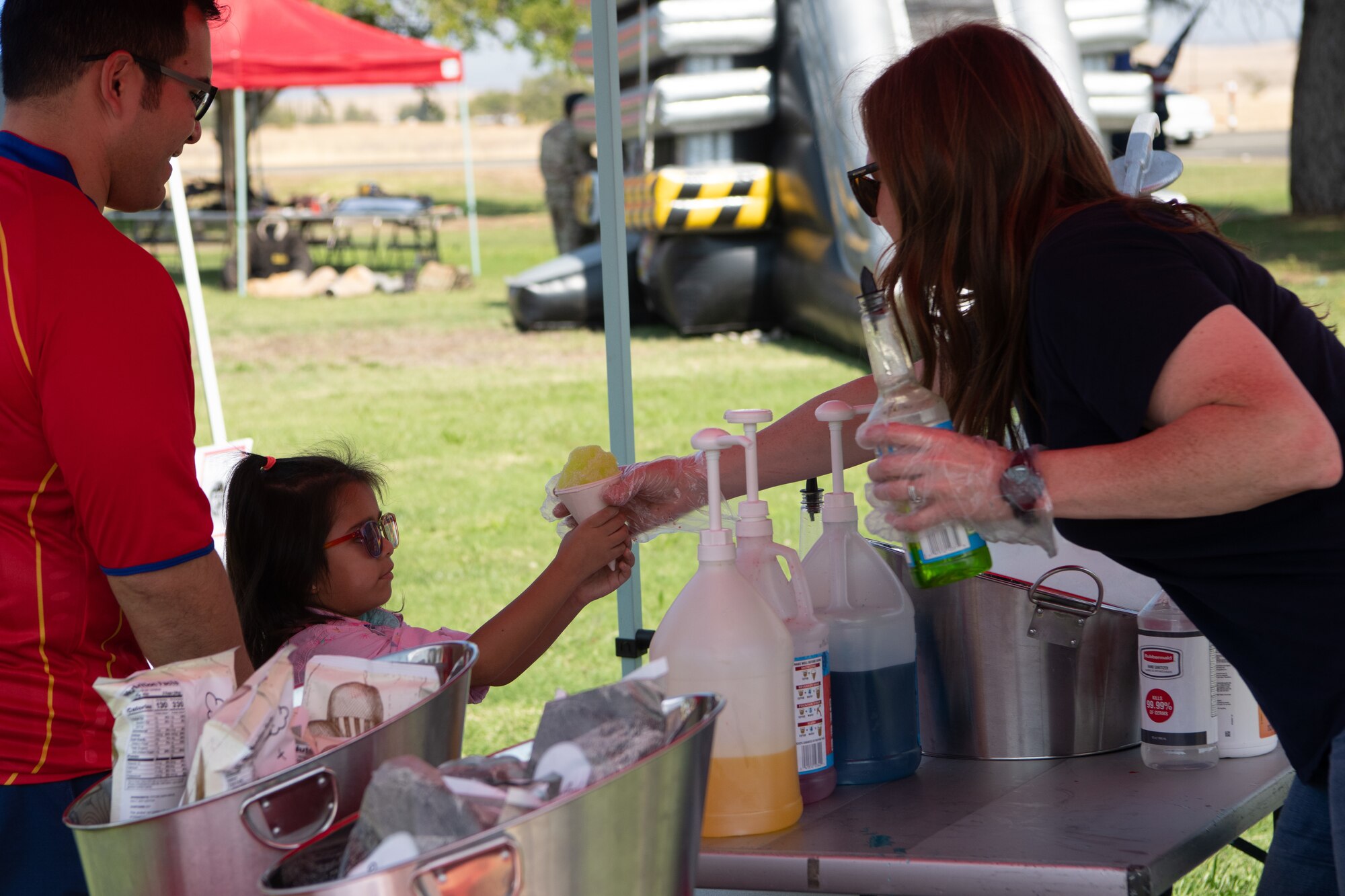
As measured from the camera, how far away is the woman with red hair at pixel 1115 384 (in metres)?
1.18

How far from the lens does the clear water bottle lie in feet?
5.25

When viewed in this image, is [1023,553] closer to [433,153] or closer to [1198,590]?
[1198,590]

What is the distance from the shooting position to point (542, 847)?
0.88 m

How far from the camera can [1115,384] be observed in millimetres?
1215

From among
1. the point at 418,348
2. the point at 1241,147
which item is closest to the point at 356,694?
the point at 418,348

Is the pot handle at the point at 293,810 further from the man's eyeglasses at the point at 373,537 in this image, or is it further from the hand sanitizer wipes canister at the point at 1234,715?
the hand sanitizer wipes canister at the point at 1234,715

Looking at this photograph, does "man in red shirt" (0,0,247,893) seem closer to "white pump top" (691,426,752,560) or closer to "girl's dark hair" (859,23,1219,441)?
"white pump top" (691,426,752,560)

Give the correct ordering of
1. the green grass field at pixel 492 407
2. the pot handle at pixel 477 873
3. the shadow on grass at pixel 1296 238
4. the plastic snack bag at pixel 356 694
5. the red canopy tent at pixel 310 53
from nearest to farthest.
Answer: the pot handle at pixel 477 873, the plastic snack bag at pixel 356 694, the green grass field at pixel 492 407, the red canopy tent at pixel 310 53, the shadow on grass at pixel 1296 238

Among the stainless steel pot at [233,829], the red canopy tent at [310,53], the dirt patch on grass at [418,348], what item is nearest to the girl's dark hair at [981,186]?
the stainless steel pot at [233,829]

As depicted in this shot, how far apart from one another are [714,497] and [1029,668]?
521mm

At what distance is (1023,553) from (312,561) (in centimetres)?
98

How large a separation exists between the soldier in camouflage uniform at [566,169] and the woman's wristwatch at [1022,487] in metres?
11.2

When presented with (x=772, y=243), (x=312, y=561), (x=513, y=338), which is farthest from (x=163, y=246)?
(x=312, y=561)

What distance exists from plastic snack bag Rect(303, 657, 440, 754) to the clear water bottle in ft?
3.06
